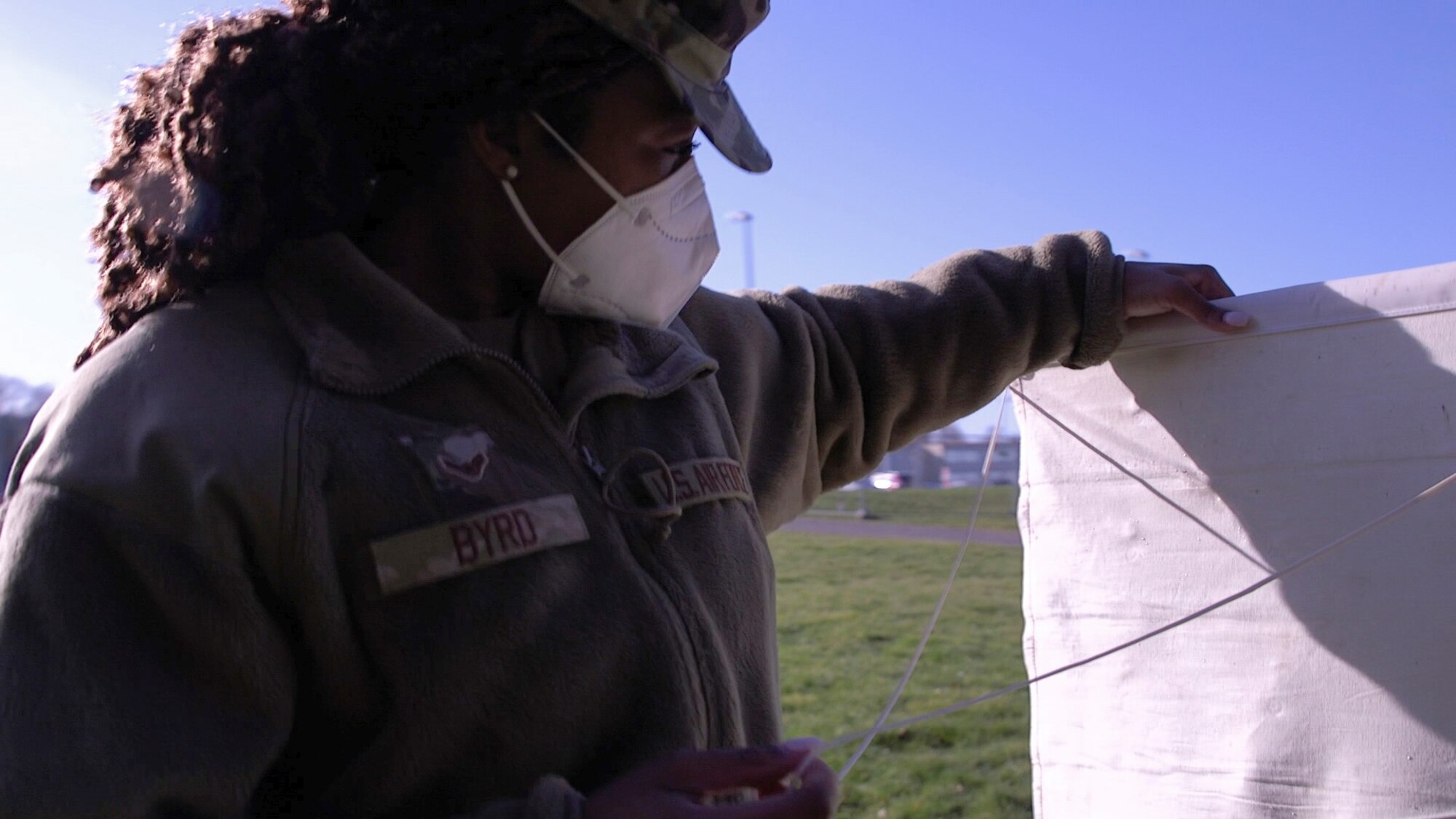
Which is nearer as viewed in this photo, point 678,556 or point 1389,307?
point 678,556

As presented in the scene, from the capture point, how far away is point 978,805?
13.6ft

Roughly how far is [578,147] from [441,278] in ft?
0.80

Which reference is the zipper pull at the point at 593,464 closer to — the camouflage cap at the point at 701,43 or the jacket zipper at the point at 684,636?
the jacket zipper at the point at 684,636

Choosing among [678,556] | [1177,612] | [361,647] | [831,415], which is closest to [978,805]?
[1177,612]

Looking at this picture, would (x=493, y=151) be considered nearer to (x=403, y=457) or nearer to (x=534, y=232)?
(x=534, y=232)


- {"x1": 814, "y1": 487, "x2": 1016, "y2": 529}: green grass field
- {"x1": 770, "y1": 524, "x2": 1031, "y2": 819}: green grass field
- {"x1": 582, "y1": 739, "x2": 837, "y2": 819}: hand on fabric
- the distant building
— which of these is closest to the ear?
{"x1": 582, "y1": 739, "x2": 837, "y2": 819}: hand on fabric

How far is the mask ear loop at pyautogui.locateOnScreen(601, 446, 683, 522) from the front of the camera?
1.43 m

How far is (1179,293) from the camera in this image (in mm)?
2039

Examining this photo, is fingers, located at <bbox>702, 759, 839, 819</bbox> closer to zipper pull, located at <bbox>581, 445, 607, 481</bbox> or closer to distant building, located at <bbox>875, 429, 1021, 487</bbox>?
zipper pull, located at <bbox>581, 445, 607, 481</bbox>

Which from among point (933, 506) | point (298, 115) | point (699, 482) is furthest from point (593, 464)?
point (933, 506)

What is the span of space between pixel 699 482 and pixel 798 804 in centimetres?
48

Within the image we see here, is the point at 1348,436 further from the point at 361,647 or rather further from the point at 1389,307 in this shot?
the point at 361,647

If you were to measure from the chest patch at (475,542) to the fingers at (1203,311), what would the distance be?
120cm

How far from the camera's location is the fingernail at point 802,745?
121 cm
